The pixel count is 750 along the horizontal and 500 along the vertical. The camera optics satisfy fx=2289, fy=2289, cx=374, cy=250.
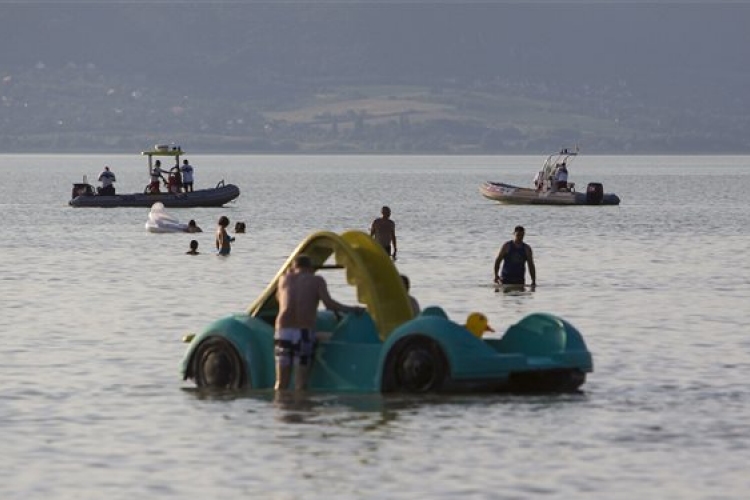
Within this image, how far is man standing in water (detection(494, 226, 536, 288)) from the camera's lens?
1582 inches

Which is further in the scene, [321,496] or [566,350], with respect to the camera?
[566,350]

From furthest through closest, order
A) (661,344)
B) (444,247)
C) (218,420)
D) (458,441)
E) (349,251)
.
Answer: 1. (444,247)
2. (661,344)
3. (349,251)
4. (218,420)
5. (458,441)

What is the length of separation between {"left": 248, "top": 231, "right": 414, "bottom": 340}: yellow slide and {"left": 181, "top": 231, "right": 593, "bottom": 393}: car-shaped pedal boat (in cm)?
1

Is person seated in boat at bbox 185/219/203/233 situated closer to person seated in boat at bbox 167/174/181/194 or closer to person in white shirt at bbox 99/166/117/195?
person seated in boat at bbox 167/174/181/194

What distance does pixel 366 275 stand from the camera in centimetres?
2442

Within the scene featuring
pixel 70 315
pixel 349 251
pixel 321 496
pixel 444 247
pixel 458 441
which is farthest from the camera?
pixel 444 247

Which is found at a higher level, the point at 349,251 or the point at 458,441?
the point at 349,251

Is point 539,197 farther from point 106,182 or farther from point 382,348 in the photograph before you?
point 382,348

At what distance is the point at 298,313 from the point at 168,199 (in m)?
67.3

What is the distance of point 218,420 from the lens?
23062mm

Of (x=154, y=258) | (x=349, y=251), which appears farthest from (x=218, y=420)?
(x=154, y=258)

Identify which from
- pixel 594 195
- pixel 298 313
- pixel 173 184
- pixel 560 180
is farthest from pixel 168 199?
pixel 298 313

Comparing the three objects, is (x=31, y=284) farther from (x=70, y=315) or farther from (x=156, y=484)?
(x=156, y=484)

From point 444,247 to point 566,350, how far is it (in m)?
39.9
